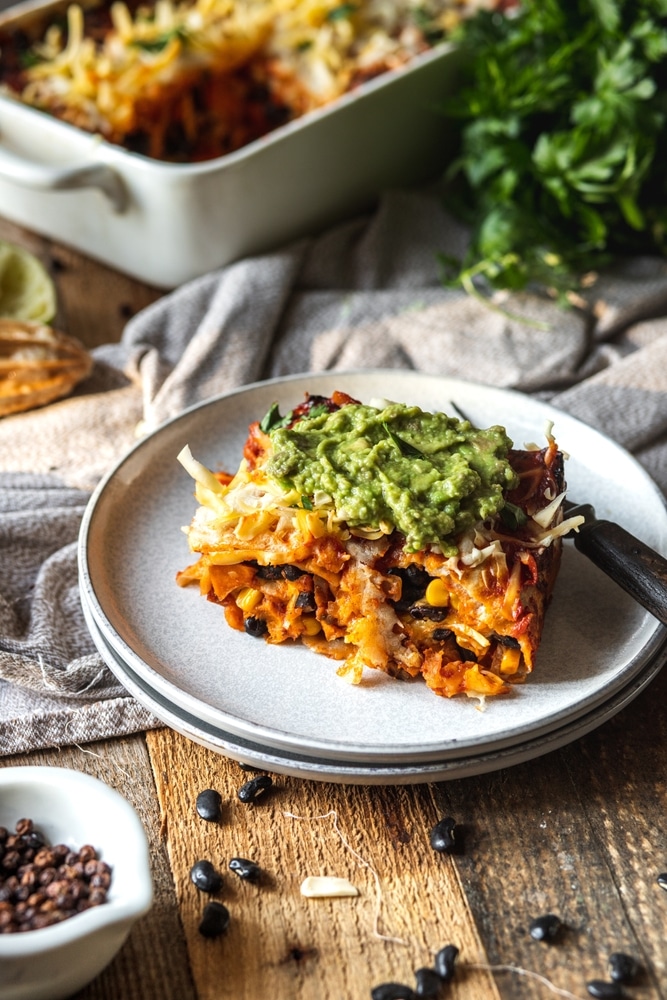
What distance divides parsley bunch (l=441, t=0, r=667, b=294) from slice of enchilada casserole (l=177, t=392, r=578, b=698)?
1671mm

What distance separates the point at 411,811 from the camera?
7.82ft

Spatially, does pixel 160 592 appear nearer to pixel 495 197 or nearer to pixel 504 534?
pixel 504 534

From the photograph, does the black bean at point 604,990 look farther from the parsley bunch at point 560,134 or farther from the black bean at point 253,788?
the parsley bunch at point 560,134

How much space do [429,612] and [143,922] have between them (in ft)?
2.85

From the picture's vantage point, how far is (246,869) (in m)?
2.25

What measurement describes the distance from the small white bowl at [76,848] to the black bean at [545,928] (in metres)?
0.74

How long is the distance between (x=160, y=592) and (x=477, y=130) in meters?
2.39

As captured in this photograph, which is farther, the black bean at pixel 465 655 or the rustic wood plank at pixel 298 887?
the black bean at pixel 465 655

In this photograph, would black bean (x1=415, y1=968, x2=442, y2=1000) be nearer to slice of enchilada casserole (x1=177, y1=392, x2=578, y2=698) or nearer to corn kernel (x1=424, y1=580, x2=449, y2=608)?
slice of enchilada casserole (x1=177, y1=392, x2=578, y2=698)

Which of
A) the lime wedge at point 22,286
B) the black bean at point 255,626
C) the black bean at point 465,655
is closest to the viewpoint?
the black bean at point 465,655

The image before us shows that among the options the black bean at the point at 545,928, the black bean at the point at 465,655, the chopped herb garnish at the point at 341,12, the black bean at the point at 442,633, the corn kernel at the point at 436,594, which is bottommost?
the black bean at the point at 545,928

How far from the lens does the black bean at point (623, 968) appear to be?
204cm

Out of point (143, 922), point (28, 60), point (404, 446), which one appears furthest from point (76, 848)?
point (28, 60)

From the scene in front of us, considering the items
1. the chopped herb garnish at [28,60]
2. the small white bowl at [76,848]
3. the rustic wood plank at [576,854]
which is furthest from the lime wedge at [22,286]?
the rustic wood plank at [576,854]
